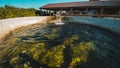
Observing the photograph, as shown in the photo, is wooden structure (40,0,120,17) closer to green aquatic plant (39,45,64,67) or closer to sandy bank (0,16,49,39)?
sandy bank (0,16,49,39)

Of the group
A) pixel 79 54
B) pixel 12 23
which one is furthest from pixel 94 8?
pixel 79 54

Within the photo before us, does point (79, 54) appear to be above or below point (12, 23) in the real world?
below

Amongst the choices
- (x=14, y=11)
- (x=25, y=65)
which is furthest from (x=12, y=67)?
(x=14, y=11)

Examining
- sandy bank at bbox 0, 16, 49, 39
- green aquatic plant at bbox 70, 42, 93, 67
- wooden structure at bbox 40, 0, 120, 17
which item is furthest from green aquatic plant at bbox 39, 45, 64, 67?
wooden structure at bbox 40, 0, 120, 17

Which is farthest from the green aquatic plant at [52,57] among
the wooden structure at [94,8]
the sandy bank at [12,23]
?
the wooden structure at [94,8]

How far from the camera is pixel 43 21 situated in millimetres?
27656

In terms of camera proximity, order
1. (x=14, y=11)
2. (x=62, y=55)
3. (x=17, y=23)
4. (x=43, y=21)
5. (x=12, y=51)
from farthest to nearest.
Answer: (x=43, y=21), (x=14, y=11), (x=17, y=23), (x=12, y=51), (x=62, y=55)

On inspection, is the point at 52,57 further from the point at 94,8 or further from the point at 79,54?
the point at 94,8

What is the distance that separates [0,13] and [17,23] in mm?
2981

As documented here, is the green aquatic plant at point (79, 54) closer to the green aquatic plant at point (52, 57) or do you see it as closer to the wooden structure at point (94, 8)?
the green aquatic plant at point (52, 57)

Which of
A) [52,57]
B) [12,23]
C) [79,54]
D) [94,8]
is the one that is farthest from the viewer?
[94,8]

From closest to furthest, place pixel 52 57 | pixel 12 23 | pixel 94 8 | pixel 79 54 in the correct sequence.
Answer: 1. pixel 52 57
2. pixel 79 54
3. pixel 12 23
4. pixel 94 8

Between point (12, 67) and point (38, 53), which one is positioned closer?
point (12, 67)

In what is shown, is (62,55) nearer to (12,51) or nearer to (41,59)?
(41,59)
